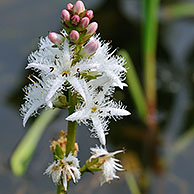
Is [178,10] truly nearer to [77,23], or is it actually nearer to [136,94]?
[136,94]

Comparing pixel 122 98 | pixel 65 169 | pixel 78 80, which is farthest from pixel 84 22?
pixel 122 98

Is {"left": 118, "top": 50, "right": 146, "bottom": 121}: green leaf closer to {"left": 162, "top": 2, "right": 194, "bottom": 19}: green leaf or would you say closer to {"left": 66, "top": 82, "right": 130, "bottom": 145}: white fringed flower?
{"left": 162, "top": 2, "right": 194, "bottom": 19}: green leaf

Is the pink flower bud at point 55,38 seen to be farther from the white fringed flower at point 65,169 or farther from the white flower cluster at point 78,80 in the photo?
the white fringed flower at point 65,169

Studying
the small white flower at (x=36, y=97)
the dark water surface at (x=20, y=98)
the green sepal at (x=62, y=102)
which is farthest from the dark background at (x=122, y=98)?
the green sepal at (x=62, y=102)

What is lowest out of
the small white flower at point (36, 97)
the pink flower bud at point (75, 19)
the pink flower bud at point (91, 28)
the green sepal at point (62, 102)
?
the green sepal at point (62, 102)

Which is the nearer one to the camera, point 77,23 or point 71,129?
point 77,23

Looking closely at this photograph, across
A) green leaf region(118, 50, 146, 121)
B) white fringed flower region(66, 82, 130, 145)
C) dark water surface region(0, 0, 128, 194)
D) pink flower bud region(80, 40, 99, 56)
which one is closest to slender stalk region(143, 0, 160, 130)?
green leaf region(118, 50, 146, 121)

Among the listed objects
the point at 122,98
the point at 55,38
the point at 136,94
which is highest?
the point at 122,98
